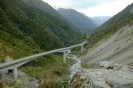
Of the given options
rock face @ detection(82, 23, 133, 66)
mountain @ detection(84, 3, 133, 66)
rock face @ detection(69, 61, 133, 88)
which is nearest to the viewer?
rock face @ detection(69, 61, 133, 88)

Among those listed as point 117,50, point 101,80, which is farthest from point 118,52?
point 101,80

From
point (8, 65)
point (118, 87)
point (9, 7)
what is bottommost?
point (118, 87)

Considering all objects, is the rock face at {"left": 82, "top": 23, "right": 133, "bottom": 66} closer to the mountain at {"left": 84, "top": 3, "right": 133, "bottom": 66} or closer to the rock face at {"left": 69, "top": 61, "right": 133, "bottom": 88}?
the mountain at {"left": 84, "top": 3, "right": 133, "bottom": 66}

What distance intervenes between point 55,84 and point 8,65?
19.3 m

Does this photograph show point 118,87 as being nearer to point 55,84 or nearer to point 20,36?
point 55,84

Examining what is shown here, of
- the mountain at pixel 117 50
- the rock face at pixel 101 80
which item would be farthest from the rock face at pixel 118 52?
the rock face at pixel 101 80

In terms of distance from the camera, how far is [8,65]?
42.7 m

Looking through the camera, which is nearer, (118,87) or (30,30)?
(118,87)

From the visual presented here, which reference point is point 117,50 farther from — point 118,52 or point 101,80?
point 101,80

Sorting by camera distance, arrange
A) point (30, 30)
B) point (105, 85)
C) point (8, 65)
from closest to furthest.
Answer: point (105, 85)
point (8, 65)
point (30, 30)

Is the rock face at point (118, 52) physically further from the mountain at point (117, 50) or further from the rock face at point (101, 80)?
the rock face at point (101, 80)

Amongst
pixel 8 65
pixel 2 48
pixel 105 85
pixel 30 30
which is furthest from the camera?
pixel 30 30

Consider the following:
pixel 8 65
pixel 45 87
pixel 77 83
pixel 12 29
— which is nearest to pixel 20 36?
pixel 12 29

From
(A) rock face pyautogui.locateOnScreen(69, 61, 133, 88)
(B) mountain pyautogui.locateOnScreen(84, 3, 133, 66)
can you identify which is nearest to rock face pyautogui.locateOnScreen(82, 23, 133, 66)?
(B) mountain pyautogui.locateOnScreen(84, 3, 133, 66)
